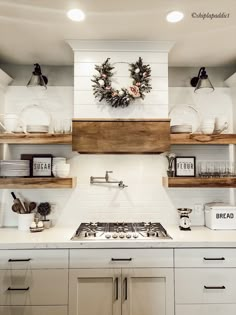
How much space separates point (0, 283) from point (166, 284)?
4.13 feet

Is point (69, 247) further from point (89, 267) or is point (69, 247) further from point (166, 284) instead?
point (166, 284)

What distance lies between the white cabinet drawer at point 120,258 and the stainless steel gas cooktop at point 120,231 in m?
0.10

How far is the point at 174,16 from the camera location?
6.01ft

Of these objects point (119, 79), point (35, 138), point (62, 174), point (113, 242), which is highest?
point (119, 79)

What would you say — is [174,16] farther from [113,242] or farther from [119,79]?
[113,242]

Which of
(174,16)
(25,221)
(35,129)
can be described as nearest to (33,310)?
(25,221)

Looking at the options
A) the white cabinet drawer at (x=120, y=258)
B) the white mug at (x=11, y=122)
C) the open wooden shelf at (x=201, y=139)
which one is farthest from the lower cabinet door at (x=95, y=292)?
the white mug at (x=11, y=122)

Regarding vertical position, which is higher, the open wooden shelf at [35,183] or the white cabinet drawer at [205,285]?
the open wooden shelf at [35,183]

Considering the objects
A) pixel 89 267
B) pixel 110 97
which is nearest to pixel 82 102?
pixel 110 97

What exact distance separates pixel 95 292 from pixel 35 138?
53.9 inches

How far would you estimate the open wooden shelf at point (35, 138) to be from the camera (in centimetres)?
232

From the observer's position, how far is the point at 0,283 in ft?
6.45

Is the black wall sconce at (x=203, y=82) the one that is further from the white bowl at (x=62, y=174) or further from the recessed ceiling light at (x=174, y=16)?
the white bowl at (x=62, y=174)

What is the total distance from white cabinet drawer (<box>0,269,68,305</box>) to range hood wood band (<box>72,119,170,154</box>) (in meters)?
1.02
